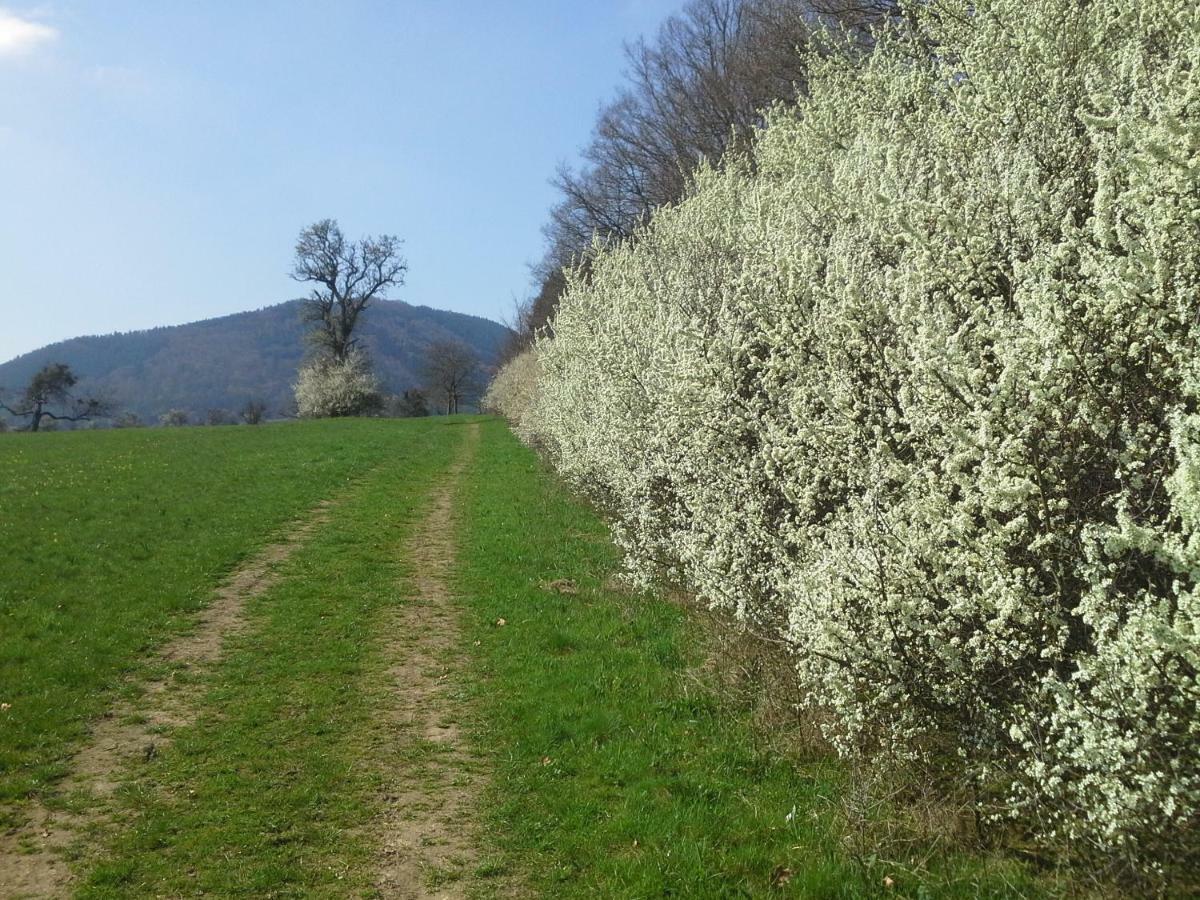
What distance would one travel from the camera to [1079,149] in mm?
6430

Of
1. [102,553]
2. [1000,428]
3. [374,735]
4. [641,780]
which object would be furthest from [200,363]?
[1000,428]

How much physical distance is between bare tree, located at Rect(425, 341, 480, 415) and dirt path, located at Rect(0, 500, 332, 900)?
316 ft

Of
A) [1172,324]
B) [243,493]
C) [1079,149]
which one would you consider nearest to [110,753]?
[1172,324]

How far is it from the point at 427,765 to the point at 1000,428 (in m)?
5.42

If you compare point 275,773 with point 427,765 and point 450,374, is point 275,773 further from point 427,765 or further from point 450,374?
point 450,374

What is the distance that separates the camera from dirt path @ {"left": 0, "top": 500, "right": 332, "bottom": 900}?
5.59 metres

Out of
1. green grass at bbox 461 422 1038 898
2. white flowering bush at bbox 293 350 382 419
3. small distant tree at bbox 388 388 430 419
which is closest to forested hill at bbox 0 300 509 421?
small distant tree at bbox 388 388 430 419

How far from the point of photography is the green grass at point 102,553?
8234 mm

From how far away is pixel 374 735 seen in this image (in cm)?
777

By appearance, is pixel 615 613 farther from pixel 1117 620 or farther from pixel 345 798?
pixel 1117 620

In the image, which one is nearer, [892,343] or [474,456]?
[892,343]

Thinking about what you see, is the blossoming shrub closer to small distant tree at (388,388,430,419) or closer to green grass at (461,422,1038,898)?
green grass at (461,422,1038,898)

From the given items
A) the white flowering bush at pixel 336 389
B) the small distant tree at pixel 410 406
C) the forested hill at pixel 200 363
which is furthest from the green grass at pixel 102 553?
the forested hill at pixel 200 363

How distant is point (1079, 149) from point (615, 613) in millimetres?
7523
